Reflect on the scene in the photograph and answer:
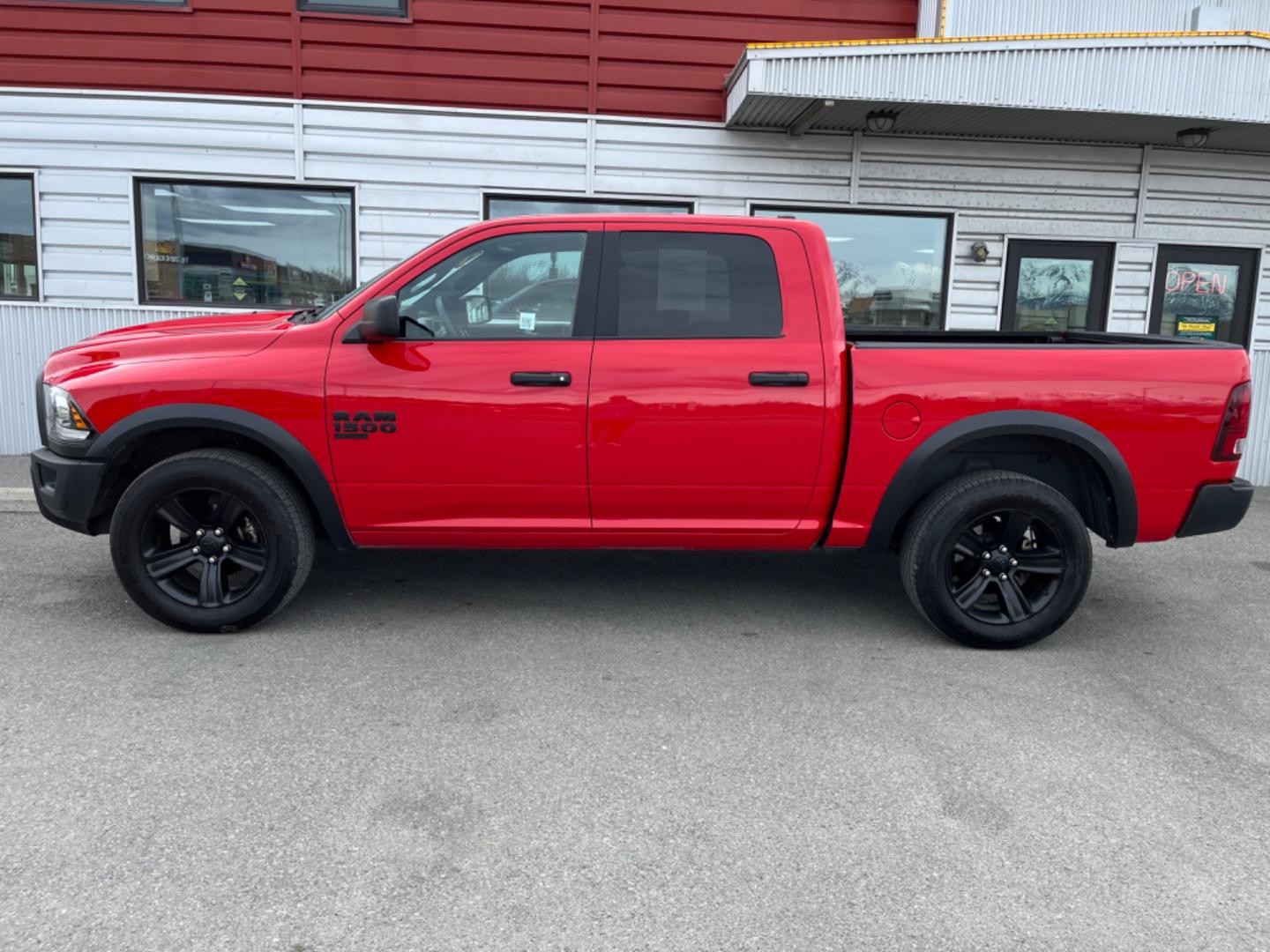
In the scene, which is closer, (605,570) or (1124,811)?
(1124,811)

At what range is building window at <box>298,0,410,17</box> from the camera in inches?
327

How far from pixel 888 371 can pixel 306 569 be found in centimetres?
276

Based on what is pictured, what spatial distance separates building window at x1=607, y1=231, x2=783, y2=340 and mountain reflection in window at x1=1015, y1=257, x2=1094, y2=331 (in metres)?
5.78

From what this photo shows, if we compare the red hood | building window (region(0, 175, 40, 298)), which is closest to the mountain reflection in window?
the red hood

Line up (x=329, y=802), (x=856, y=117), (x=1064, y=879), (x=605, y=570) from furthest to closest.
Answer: (x=856, y=117)
(x=605, y=570)
(x=329, y=802)
(x=1064, y=879)

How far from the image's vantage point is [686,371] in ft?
13.6

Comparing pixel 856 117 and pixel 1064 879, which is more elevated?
pixel 856 117

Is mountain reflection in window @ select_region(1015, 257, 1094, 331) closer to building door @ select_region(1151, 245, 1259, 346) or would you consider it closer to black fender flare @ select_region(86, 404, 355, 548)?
building door @ select_region(1151, 245, 1259, 346)

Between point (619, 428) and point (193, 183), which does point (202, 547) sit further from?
point (193, 183)

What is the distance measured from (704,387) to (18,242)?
301 inches

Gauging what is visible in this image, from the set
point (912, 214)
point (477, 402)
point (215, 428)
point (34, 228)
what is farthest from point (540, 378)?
point (34, 228)

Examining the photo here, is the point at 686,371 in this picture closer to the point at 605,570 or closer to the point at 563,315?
the point at 563,315

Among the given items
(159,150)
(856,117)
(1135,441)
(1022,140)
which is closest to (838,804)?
(1135,441)

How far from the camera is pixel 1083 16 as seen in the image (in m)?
8.49
